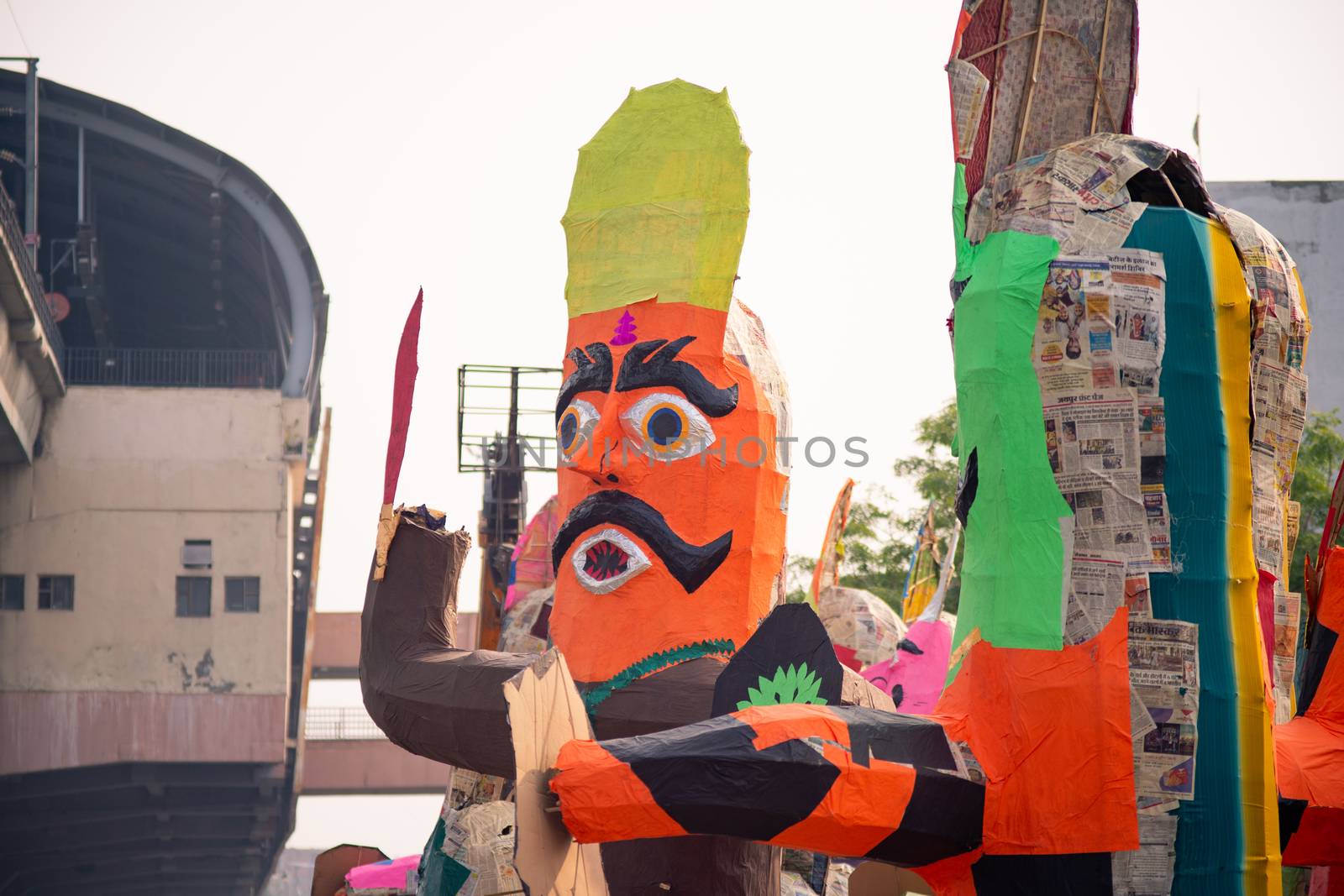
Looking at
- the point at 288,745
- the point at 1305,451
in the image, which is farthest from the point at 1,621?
the point at 1305,451

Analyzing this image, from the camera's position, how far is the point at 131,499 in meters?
22.2

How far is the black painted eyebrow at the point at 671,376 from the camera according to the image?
22.2 ft

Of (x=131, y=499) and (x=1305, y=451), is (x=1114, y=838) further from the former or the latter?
(x=131, y=499)

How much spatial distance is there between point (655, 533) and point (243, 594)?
55.2 feet

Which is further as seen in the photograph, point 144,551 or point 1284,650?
point 144,551

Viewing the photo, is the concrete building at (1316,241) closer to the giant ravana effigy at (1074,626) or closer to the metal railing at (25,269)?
→ the metal railing at (25,269)

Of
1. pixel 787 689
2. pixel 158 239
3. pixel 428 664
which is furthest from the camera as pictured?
pixel 158 239

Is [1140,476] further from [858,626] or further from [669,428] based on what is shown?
[858,626]

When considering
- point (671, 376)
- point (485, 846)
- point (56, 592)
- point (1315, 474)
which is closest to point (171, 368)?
point (56, 592)

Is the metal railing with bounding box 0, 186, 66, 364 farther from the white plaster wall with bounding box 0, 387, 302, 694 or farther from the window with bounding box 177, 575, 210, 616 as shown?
the window with bounding box 177, 575, 210, 616

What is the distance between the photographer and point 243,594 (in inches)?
879

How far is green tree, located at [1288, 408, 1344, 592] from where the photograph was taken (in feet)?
52.4

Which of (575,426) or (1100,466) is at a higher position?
(575,426)

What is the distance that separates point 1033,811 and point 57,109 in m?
21.1
